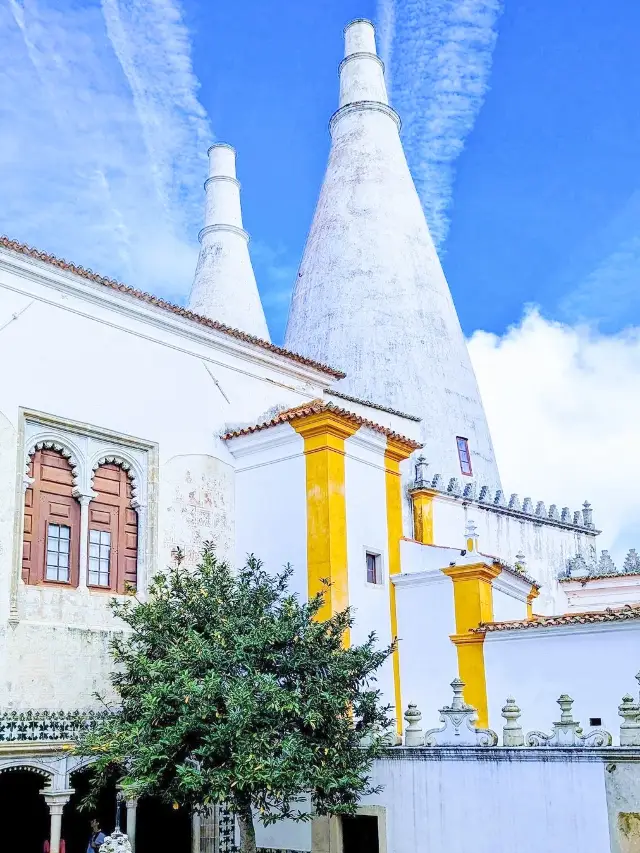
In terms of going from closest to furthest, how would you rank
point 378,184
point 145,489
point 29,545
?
point 29,545, point 145,489, point 378,184

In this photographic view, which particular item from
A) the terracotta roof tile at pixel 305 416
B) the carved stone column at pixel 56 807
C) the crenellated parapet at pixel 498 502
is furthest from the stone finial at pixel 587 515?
the carved stone column at pixel 56 807

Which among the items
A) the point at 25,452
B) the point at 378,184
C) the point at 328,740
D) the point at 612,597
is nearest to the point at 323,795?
the point at 328,740

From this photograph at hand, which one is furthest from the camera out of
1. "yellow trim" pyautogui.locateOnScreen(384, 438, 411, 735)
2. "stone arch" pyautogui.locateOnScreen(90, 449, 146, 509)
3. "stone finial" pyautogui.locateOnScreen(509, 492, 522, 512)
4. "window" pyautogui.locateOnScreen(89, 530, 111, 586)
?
"stone finial" pyautogui.locateOnScreen(509, 492, 522, 512)

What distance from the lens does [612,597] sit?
80.1 feet

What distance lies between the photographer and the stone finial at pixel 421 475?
23.4 meters

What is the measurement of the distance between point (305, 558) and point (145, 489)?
2.77 metres

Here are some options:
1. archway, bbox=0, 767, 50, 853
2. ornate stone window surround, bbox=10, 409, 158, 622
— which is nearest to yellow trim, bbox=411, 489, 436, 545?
ornate stone window surround, bbox=10, 409, 158, 622

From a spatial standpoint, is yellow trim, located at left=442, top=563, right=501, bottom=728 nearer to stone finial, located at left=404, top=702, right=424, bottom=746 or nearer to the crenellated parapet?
stone finial, located at left=404, top=702, right=424, bottom=746

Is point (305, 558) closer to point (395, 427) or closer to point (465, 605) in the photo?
point (465, 605)

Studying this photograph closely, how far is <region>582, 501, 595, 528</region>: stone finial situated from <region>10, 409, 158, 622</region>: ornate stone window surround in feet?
53.7

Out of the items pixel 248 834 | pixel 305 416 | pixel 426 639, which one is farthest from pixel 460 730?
pixel 305 416

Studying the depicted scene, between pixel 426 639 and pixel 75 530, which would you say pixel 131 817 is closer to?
pixel 75 530

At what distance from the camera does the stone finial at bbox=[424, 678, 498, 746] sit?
1194cm

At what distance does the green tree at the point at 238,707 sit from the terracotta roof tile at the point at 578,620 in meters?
2.89
